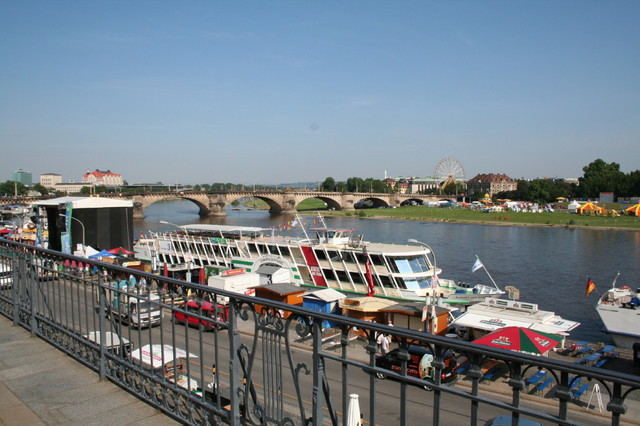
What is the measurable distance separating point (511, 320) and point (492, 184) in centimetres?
16292

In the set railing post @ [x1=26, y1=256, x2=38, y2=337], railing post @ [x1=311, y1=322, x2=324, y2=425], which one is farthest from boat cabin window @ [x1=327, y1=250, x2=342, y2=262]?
railing post @ [x1=311, y1=322, x2=324, y2=425]

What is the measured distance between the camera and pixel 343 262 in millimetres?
23859

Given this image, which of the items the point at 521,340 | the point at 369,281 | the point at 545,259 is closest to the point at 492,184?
the point at 545,259

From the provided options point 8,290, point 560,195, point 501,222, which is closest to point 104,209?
point 8,290

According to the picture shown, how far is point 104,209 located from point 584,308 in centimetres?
2787

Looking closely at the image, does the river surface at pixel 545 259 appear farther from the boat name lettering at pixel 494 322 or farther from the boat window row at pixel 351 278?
the boat window row at pixel 351 278

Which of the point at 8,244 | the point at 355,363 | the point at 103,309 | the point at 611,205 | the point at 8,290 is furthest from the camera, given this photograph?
the point at 611,205

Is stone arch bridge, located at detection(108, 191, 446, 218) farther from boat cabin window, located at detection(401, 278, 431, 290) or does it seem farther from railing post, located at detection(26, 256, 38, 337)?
railing post, located at detection(26, 256, 38, 337)

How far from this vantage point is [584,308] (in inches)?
992

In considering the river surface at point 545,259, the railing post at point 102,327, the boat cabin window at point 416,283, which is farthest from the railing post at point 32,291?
the river surface at point 545,259

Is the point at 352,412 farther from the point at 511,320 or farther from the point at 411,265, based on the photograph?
the point at 411,265

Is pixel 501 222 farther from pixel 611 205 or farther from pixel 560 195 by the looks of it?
pixel 560 195

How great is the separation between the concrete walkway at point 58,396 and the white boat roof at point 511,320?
14412 mm

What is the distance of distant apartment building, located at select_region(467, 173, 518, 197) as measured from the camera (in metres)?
171
